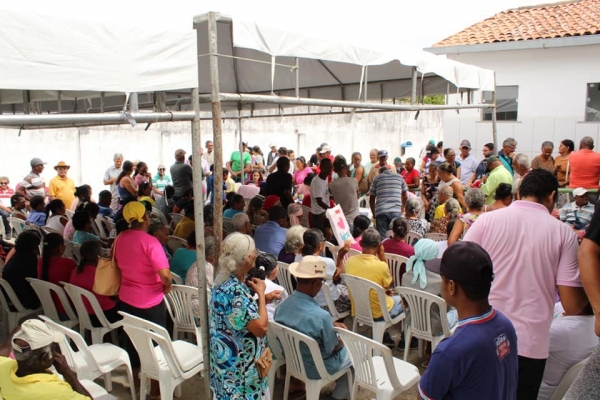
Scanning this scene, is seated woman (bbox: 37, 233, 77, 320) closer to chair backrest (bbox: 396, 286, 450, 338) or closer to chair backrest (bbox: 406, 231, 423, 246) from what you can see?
chair backrest (bbox: 396, 286, 450, 338)

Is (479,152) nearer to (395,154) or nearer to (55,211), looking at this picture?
(395,154)

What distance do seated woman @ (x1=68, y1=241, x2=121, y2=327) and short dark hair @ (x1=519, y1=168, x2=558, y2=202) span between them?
129 inches

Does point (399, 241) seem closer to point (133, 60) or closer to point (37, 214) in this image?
point (133, 60)

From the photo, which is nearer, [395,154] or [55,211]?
[55,211]

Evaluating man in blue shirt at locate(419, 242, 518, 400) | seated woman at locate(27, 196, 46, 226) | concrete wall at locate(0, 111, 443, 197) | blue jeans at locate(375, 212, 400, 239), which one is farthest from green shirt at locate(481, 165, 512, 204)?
concrete wall at locate(0, 111, 443, 197)

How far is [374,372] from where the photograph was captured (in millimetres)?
3129

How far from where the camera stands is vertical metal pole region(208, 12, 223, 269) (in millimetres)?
3029

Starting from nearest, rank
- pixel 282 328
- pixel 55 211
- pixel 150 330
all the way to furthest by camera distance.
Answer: pixel 282 328, pixel 150 330, pixel 55 211

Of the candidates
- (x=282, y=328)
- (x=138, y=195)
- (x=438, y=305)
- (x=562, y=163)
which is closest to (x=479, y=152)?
(x=562, y=163)

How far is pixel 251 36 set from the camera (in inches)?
136

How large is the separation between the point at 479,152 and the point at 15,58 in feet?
37.6

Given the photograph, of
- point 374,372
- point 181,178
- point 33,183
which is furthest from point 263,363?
point 33,183

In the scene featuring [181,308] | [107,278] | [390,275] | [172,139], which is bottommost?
[181,308]

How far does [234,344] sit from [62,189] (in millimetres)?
6637
